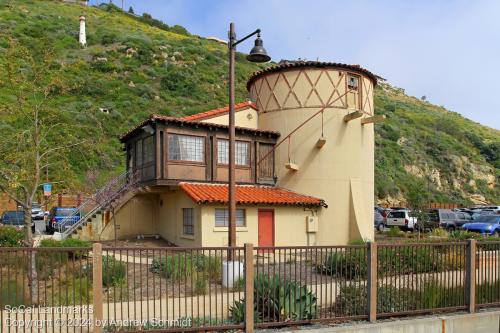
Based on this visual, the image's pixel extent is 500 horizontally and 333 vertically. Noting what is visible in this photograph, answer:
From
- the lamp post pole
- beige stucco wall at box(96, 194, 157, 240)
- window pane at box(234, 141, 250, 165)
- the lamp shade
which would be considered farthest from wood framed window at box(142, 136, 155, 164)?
the lamp shade

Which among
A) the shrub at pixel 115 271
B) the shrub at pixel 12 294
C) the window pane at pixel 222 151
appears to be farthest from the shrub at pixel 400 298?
the window pane at pixel 222 151

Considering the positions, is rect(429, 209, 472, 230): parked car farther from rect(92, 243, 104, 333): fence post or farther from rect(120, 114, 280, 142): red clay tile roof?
rect(92, 243, 104, 333): fence post

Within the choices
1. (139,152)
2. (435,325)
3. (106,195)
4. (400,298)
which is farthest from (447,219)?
(435,325)

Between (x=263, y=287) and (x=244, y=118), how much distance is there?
15284mm

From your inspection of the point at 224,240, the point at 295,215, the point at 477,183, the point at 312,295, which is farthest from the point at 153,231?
the point at 477,183

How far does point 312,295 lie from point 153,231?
50.2 feet

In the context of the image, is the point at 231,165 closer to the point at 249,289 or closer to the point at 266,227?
the point at 249,289

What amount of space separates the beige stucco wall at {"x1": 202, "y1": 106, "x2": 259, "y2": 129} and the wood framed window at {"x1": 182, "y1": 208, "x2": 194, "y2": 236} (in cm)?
451

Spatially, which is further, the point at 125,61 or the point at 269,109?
the point at 125,61

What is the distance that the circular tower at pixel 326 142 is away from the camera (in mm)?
22828

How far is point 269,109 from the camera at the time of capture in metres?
24.0

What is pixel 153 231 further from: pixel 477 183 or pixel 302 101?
pixel 477 183

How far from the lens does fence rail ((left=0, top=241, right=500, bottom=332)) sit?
8.19 meters

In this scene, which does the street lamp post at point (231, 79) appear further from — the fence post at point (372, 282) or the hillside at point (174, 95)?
the hillside at point (174, 95)
